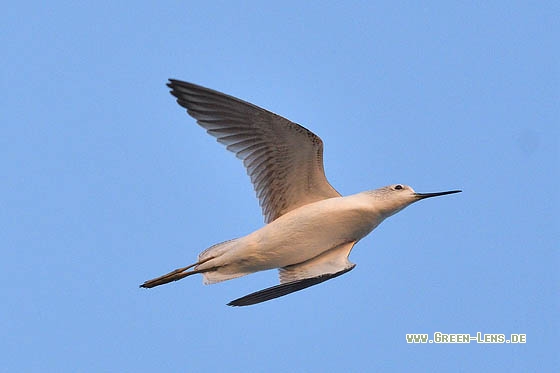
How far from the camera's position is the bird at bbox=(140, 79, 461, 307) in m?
10.0

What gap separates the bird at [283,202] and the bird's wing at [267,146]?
0.04 ft

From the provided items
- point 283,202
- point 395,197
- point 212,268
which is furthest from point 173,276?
point 395,197

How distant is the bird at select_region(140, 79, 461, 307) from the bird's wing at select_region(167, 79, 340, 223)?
1 cm

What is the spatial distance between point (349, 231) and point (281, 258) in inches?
34.1

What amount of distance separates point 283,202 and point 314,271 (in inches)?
39.2

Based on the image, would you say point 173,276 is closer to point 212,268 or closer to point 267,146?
point 212,268

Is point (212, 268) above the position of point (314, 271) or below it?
above

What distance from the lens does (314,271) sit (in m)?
10.2

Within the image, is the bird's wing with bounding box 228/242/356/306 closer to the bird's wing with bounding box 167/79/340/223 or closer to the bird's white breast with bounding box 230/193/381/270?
the bird's white breast with bounding box 230/193/381/270

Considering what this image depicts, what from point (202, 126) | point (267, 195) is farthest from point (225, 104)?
point (267, 195)

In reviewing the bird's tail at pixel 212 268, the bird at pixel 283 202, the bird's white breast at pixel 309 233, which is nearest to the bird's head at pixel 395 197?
the bird at pixel 283 202

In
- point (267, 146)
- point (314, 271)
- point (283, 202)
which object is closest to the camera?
point (314, 271)

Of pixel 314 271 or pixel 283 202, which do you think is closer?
pixel 314 271

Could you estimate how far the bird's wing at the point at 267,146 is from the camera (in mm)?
10094
